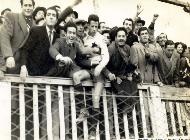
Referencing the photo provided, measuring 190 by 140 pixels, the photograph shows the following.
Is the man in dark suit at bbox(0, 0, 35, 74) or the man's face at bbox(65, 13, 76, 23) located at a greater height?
the man's face at bbox(65, 13, 76, 23)

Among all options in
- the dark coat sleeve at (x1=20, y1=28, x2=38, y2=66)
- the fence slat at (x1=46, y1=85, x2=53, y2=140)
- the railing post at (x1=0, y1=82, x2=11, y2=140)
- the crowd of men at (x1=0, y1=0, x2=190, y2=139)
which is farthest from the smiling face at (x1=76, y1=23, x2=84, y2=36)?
the railing post at (x1=0, y1=82, x2=11, y2=140)

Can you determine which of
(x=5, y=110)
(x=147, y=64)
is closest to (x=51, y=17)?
(x=5, y=110)

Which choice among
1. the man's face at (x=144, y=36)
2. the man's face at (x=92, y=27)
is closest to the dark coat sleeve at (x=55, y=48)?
the man's face at (x=92, y=27)

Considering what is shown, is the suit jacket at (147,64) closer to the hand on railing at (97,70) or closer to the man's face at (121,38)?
the man's face at (121,38)

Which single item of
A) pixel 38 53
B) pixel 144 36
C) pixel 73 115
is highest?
pixel 144 36

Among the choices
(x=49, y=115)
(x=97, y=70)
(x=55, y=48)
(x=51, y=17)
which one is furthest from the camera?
(x=51, y=17)

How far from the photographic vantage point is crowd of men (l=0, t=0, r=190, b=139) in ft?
16.8

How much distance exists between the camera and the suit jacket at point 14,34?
4.92 m

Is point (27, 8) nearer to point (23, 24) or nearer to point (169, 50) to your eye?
point (23, 24)

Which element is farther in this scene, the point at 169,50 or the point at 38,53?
the point at 169,50

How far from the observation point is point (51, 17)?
5.62 metres

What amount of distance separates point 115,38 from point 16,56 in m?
1.79

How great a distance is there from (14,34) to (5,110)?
1.17 m

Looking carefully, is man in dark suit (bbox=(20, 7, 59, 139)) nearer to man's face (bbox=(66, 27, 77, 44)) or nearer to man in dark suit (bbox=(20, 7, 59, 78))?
man in dark suit (bbox=(20, 7, 59, 78))
